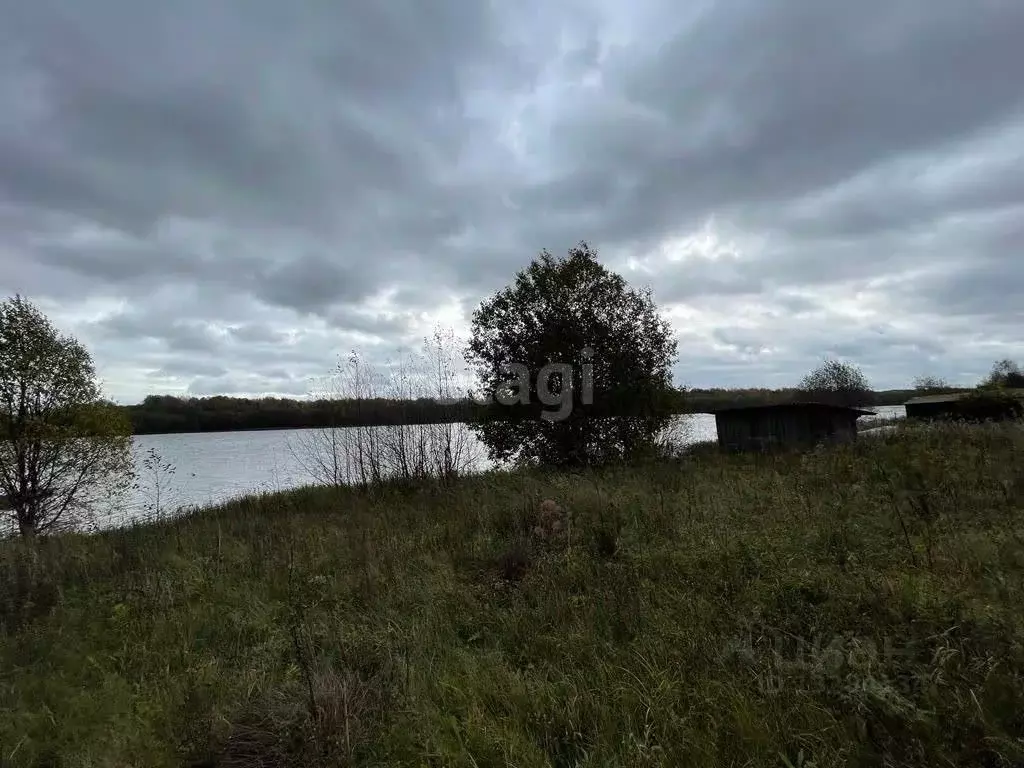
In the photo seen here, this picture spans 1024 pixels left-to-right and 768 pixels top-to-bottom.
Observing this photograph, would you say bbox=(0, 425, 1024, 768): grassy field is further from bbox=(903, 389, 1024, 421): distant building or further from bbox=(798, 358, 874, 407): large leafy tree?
bbox=(798, 358, 874, 407): large leafy tree

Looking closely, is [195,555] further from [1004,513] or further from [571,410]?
[1004,513]

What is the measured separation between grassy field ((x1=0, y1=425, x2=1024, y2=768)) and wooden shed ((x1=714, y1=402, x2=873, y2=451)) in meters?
7.56

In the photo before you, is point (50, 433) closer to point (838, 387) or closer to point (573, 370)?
point (573, 370)

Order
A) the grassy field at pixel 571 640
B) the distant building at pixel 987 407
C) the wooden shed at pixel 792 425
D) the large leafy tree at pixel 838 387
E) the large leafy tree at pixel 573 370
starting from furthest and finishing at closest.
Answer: the large leafy tree at pixel 838 387
the distant building at pixel 987 407
the wooden shed at pixel 792 425
the large leafy tree at pixel 573 370
the grassy field at pixel 571 640

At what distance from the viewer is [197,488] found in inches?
734

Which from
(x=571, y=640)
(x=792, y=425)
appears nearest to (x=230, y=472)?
(x=792, y=425)

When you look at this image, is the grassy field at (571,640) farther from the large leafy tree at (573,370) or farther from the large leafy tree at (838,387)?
the large leafy tree at (838,387)

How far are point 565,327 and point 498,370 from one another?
5.86 feet

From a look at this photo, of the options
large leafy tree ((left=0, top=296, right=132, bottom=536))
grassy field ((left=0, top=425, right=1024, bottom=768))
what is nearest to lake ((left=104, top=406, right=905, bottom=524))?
large leafy tree ((left=0, top=296, right=132, bottom=536))

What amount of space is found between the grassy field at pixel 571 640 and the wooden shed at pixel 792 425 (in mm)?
7559

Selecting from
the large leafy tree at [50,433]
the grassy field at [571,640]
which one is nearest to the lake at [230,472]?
the large leafy tree at [50,433]

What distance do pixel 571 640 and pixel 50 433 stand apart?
14.0 metres

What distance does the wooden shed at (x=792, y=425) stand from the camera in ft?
48.8

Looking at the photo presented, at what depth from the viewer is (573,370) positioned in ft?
39.7
